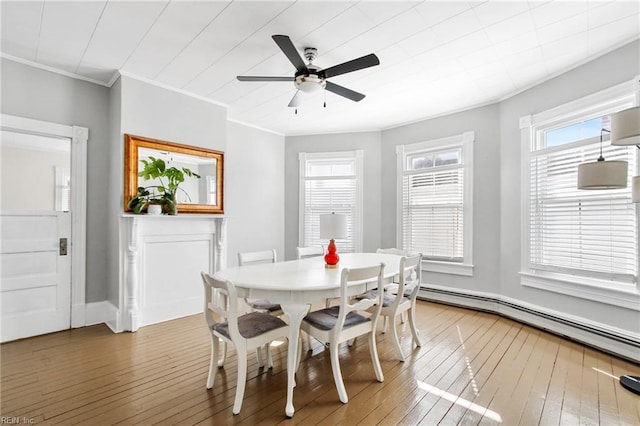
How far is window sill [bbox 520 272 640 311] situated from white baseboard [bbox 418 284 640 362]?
0.24 m

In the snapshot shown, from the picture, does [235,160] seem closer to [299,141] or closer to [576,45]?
[299,141]

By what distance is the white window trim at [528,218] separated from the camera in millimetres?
2689

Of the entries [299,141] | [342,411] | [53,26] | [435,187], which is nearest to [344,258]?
[342,411]

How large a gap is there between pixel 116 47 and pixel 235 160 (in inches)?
84.2

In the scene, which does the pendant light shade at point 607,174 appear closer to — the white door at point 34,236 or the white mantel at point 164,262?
the white mantel at point 164,262

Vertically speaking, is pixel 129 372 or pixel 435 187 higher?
pixel 435 187

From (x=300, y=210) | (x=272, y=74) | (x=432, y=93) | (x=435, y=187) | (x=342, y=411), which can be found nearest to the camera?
(x=342, y=411)

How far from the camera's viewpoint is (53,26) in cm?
252

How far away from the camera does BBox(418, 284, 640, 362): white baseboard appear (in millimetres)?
2691

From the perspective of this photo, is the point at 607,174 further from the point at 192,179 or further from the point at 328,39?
the point at 192,179

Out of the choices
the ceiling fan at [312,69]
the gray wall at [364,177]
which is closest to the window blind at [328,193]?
the gray wall at [364,177]

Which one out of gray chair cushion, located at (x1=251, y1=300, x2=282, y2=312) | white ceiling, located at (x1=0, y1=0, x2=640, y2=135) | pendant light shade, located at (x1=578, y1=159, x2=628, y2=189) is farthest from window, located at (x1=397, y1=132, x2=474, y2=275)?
gray chair cushion, located at (x1=251, y1=300, x2=282, y2=312)

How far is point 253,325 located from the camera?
2.15 meters

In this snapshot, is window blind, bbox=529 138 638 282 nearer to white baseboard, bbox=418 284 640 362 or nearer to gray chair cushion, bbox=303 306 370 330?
white baseboard, bbox=418 284 640 362
